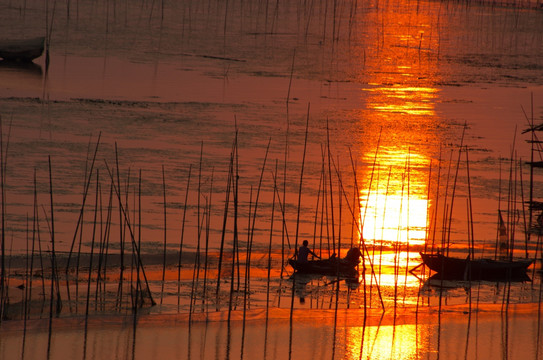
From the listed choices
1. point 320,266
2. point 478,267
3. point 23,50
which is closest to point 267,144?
point 320,266

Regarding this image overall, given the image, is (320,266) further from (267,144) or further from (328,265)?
(267,144)

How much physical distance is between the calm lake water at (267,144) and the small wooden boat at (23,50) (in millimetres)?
437

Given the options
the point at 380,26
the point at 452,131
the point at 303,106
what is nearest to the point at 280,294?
the point at 452,131

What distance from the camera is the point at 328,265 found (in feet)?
31.0

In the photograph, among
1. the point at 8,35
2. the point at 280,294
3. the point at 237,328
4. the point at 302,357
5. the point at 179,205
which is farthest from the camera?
the point at 8,35

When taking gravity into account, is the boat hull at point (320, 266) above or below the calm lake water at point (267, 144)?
below

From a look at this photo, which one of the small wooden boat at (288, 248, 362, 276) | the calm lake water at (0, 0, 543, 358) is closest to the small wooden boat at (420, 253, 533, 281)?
the calm lake water at (0, 0, 543, 358)

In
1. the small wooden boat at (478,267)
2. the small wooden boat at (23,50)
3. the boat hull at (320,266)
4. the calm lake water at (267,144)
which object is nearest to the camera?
the boat hull at (320,266)

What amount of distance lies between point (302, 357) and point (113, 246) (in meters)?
3.89

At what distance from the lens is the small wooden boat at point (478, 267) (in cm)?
955

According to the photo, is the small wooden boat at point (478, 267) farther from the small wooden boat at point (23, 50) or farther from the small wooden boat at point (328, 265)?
the small wooden boat at point (23, 50)

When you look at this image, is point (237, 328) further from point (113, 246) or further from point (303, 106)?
point (303, 106)

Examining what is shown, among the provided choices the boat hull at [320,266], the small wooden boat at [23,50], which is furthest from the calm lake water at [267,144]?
the small wooden boat at [23,50]

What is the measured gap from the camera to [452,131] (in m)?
18.8
